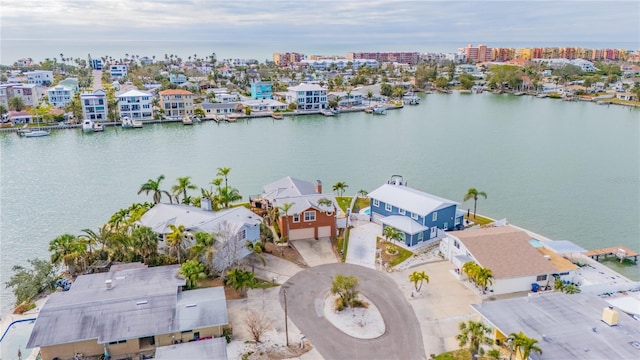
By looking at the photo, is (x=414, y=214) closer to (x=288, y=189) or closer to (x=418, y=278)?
(x=418, y=278)

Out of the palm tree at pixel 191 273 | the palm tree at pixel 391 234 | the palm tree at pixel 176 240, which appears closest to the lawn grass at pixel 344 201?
the palm tree at pixel 391 234

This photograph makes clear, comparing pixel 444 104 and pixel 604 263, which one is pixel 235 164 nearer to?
pixel 604 263

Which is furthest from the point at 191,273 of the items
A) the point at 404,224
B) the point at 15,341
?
the point at 404,224

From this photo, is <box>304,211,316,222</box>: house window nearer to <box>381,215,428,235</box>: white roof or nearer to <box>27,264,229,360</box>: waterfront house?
<box>381,215,428,235</box>: white roof

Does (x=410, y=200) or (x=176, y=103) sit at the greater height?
(x=176, y=103)

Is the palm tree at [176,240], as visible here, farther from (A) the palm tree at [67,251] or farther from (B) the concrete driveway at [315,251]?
(B) the concrete driveway at [315,251]

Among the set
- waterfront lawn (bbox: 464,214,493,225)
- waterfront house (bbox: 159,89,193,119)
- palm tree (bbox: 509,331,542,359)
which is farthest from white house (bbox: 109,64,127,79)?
palm tree (bbox: 509,331,542,359)

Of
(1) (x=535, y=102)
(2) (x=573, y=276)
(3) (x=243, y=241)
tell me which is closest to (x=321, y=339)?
(3) (x=243, y=241)
